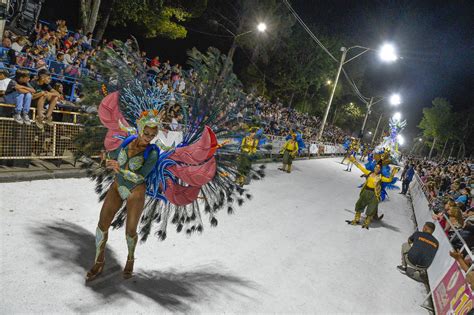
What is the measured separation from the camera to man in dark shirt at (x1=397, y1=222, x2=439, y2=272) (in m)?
6.55

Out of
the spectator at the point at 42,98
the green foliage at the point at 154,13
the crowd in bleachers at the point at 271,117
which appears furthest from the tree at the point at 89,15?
the spectator at the point at 42,98

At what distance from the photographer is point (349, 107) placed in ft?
194

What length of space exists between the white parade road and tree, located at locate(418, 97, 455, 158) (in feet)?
219

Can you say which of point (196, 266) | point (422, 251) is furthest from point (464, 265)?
point (196, 266)

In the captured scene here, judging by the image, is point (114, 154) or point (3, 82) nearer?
point (114, 154)

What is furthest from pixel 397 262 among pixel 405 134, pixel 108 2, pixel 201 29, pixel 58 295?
pixel 405 134

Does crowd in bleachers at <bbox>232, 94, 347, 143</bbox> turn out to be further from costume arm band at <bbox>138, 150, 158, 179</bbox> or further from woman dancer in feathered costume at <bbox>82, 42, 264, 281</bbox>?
costume arm band at <bbox>138, 150, 158, 179</bbox>

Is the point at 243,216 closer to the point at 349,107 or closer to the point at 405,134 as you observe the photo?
the point at 349,107

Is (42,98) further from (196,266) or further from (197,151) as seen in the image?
(197,151)

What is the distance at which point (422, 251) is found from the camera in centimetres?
656

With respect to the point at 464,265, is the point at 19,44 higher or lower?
higher

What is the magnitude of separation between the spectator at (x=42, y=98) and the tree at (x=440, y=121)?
230ft

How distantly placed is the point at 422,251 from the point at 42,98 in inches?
346

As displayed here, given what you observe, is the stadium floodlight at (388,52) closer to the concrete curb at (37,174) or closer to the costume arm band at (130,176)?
the concrete curb at (37,174)
